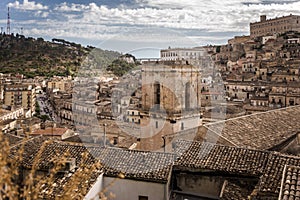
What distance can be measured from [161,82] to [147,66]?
72 centimetres

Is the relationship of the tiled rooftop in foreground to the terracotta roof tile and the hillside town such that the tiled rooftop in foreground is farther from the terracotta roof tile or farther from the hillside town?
the terracotta roof tile

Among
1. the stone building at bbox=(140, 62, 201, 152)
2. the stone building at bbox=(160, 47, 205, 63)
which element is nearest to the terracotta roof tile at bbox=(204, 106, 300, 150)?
the stone building at bbox=(140, 62, 201, 152)

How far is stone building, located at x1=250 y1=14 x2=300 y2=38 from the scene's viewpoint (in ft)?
243

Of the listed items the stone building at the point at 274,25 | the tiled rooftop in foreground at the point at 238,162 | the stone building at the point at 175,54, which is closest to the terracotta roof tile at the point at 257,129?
the tiled rooftop in foreground at the point at 238,162

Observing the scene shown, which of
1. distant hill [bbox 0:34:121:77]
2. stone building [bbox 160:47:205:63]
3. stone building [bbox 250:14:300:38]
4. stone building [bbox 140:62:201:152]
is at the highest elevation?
stone building [bbox 250:14:300:38]

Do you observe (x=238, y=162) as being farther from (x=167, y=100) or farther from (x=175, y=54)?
(x=175, y=54)

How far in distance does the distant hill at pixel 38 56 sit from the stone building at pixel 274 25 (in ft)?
124

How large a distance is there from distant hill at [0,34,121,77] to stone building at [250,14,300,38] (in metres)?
37.9

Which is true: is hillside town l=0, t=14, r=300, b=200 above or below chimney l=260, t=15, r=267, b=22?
below

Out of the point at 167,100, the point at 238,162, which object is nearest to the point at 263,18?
the point at 167,100

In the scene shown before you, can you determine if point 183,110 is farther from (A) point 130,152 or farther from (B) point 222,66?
(B) point 222,66

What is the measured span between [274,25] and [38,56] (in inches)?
2317

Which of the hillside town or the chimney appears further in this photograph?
the chimney

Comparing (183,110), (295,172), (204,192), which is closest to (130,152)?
(204,192)
